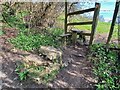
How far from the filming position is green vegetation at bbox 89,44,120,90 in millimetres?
4687

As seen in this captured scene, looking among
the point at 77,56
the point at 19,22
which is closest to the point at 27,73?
the point at 77,56

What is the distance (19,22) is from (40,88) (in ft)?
13.2

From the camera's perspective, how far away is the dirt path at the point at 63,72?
4578 mm

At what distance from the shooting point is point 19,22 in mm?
8031

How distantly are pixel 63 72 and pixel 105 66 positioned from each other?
984 mm

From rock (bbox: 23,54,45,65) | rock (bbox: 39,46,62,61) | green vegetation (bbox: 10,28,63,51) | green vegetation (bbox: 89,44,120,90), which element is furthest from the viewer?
green vegetation (bbox: 10,28,63,51)

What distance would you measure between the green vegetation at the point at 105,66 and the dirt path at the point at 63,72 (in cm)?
17

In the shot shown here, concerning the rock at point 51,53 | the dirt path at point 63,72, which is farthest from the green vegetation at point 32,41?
the rock at point 51,53

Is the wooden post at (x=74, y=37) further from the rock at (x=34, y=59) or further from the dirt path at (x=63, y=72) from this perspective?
the rock at (x=34, y=59)

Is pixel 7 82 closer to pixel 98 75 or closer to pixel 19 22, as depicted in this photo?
pixel 98 75

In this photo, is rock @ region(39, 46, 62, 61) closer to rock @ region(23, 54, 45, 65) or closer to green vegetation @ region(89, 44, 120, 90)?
rock @ region(23, 54, 45, 65)

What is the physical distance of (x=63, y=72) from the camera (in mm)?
5117

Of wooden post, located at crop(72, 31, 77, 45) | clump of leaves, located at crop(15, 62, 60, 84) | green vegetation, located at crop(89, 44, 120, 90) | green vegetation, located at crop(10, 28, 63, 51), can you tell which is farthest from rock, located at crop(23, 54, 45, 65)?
wooden post, located at crop(72, 31, 77, 45)

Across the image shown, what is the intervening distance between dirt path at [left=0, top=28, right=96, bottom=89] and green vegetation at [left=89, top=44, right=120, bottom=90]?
0.17m
